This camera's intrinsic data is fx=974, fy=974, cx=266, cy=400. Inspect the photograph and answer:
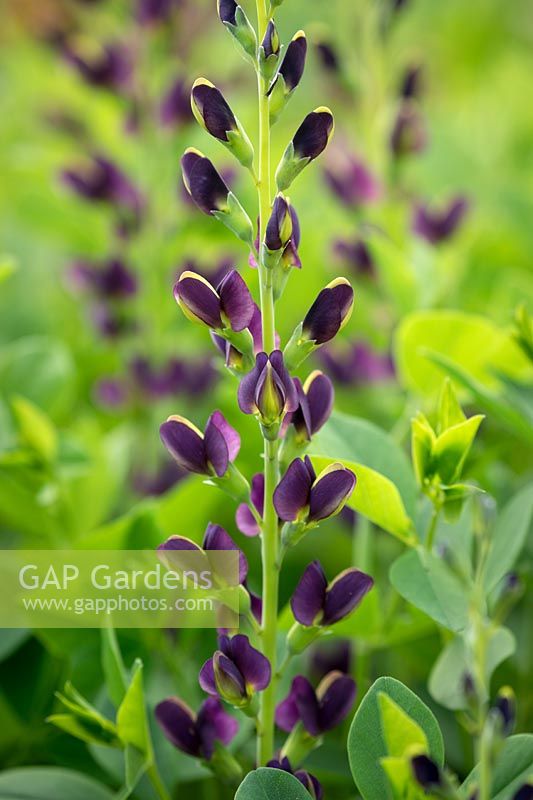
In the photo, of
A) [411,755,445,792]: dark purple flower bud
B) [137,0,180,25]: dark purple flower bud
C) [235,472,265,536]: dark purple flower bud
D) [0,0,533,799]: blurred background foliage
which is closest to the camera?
[411,755,445,792]: dark purple flower bud

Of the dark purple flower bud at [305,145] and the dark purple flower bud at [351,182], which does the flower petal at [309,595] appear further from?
the dark purple flower bud at [351,182]

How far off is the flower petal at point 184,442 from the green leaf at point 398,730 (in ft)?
0.43

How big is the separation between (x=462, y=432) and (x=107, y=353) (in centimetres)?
61

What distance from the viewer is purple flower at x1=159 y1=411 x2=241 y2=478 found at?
16.7 inches

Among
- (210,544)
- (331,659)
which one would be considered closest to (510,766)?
(210,544)

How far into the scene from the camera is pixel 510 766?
0.40m

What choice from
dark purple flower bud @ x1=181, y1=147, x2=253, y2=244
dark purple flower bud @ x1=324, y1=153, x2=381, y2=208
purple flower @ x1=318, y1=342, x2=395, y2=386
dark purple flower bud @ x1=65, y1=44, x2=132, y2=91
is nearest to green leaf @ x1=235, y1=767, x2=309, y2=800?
dark purple flower bud @ x1=181, y1=147, x2=253, y2=244

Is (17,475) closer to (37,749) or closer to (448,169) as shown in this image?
(37,749)

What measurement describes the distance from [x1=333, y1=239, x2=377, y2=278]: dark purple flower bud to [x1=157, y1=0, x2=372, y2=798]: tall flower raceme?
425 mm

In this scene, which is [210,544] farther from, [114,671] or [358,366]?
[358,366]

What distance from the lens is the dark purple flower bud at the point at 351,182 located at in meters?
0.89

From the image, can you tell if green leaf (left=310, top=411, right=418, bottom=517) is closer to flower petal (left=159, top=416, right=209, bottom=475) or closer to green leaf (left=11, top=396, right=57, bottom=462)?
flower petal (left=159, top=416, right=209, bottom=475)

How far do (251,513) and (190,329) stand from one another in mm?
551

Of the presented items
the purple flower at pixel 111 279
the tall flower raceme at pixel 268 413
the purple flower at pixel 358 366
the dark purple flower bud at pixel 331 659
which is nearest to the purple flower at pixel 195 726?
the tall flower raceme at pixel 268 413
